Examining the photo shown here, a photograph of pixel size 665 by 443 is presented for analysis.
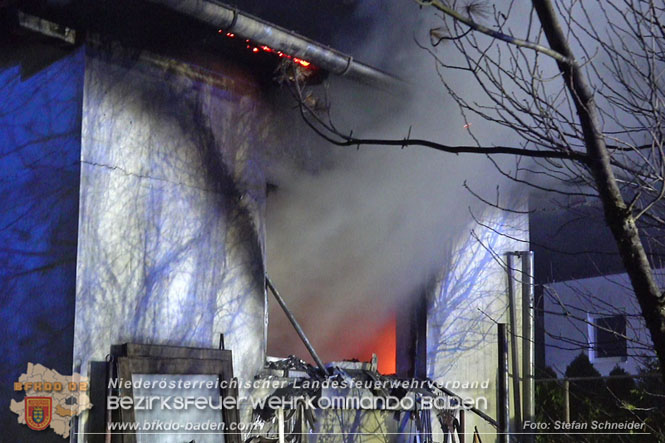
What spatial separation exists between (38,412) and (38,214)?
1923mm

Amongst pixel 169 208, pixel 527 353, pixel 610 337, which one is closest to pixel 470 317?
pixel 527 353

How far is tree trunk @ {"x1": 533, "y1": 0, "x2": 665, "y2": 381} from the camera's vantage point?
12.1ft

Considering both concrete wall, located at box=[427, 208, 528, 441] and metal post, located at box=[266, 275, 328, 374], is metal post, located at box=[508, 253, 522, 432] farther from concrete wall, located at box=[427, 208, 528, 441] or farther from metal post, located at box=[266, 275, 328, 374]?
metal post, located at box=[266, 275, 328, 374]

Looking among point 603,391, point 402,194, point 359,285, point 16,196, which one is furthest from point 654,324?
point 603,391

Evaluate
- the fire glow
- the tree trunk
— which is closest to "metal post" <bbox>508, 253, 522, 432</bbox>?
the fire glow

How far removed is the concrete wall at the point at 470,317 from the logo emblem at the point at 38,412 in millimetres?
4864

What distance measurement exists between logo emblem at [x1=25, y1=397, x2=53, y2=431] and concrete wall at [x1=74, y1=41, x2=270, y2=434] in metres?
0.51

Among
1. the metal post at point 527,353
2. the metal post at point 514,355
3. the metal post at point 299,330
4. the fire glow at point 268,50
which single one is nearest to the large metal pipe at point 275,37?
the fire glow at point 268,50

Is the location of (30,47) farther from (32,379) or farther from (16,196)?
(32,379)

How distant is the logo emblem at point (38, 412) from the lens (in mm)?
7621

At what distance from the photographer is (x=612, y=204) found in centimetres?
379

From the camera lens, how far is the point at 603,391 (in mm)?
14641

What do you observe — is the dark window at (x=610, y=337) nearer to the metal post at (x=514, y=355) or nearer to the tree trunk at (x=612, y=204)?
the metal post at (x=514, y=355)

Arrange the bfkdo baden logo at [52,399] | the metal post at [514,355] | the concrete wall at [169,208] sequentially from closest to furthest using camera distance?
the bfkdo baden logo at [52,399]
the concrete wall at [169,208]
the metal post at [514,355]
